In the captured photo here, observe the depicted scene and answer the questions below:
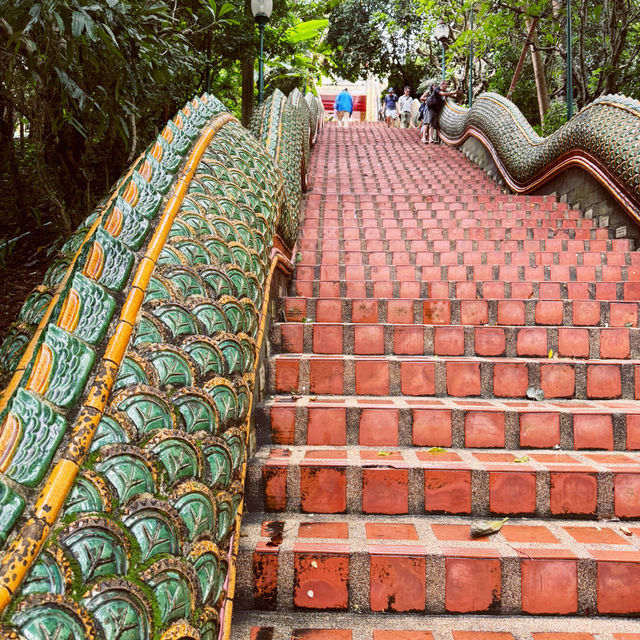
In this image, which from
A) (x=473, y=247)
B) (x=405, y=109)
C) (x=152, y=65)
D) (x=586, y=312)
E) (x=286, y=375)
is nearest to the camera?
(x=286, y=375)

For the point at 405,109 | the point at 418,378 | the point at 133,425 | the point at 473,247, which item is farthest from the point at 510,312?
the point at 405,109

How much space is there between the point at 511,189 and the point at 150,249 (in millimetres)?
5810

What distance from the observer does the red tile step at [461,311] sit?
2.58m

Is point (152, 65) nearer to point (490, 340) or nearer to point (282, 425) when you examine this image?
point (282, 425)

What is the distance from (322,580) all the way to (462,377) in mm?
1143

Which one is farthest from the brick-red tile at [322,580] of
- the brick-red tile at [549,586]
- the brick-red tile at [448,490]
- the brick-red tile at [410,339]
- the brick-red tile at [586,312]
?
the brick-red tile at [586,312]

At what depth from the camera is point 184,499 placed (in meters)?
0.96

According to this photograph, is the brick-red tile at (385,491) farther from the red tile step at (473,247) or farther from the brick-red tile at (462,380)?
the red tile step at (473,247)

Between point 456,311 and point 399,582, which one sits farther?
point 456,311

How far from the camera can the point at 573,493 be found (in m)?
1.61

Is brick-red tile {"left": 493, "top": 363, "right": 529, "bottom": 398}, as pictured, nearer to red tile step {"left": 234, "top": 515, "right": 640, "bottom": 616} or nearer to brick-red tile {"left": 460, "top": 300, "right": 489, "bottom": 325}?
brick-red tile {"left": 460, "top": 300, "right": 489, "bottom": 325}

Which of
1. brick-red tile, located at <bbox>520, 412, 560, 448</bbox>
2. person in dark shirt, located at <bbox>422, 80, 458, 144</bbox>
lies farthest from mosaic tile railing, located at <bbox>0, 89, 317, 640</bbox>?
person in dark shirt, located at <bbox>422, 80, 458, 144</bbox>

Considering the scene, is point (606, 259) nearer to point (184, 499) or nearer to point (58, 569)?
point (184, 499)

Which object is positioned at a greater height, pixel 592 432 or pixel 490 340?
pixel 490 340
